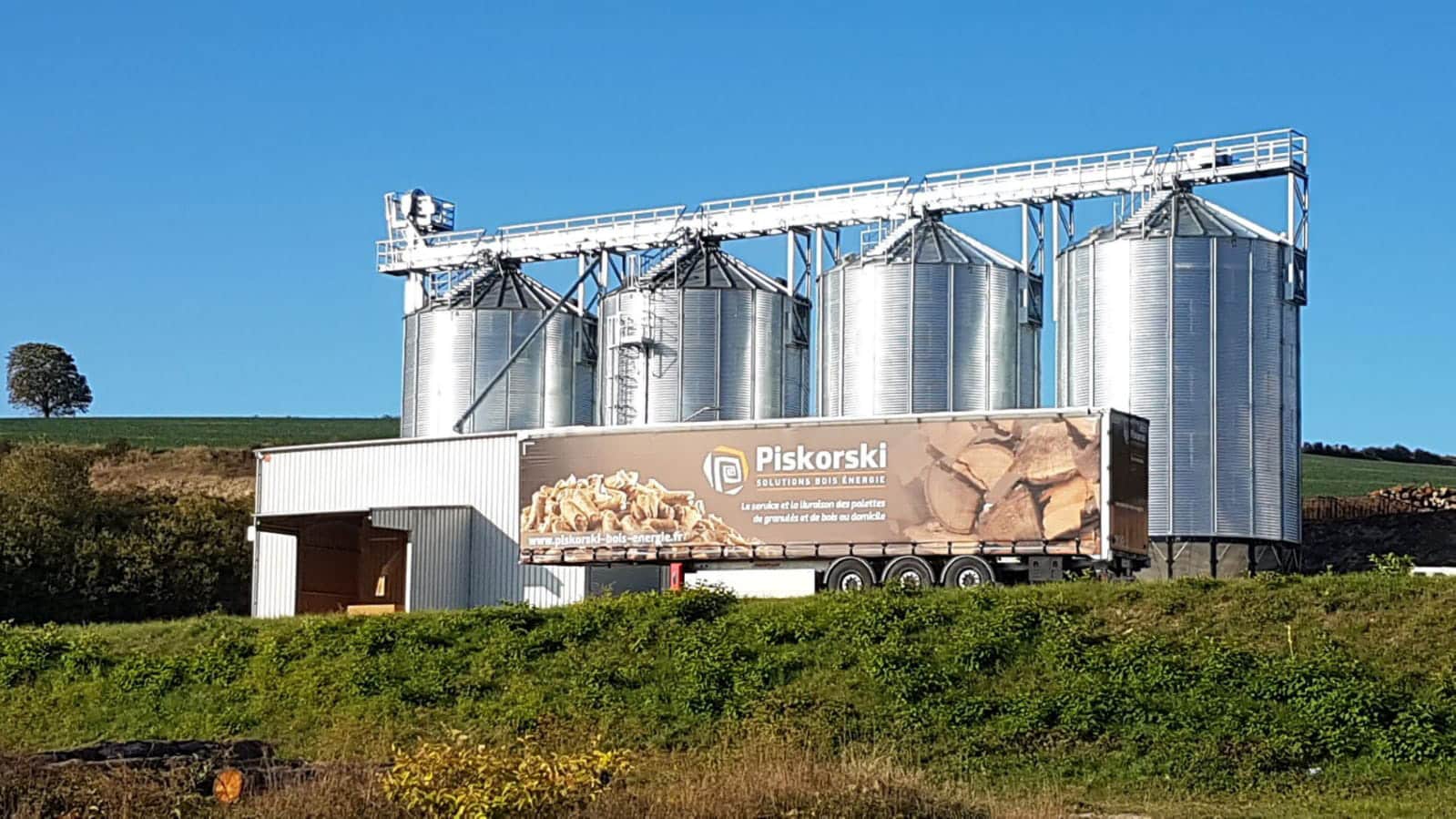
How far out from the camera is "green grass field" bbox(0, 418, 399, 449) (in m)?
106

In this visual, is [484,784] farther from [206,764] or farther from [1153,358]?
[1153,358]

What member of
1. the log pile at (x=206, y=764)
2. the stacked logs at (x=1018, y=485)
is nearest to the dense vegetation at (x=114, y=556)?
the stacked logs at (x=1018, y=485)

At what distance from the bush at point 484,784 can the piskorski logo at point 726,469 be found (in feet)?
80.7

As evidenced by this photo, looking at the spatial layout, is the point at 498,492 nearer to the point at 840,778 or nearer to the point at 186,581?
the point at 186,581

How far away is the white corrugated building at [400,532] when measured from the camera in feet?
149

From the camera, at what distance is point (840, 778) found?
18.3m

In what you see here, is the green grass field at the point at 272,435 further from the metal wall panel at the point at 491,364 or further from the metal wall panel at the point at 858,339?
the metal wall panel at the point at 858,339

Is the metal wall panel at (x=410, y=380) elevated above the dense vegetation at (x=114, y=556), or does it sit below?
above

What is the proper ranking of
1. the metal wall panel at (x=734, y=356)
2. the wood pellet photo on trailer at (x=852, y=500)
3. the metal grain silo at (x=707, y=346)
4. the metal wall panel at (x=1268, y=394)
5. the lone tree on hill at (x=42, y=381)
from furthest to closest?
1. the lone tree on hill at (x=42, y=381)
2. the metal grain silo at (x=707, y=346)
3. the metal wall panel at (x=734, y=356)
4. the metal wall panel at (x=1268, y=394)
5. the wood pellet photo on trailer at (x=852, y=500)

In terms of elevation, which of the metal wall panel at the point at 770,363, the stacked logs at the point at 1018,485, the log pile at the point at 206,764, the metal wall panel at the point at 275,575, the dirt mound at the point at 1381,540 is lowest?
the log pile at the point at 206,764

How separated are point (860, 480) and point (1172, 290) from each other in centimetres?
1281

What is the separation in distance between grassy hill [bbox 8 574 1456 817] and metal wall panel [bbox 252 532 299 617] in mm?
12073

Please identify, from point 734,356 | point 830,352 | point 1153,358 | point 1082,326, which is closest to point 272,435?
point 734,356

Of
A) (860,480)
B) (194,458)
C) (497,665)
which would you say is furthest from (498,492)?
(194,458)
